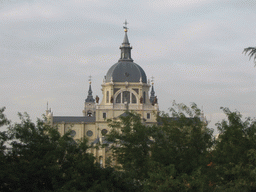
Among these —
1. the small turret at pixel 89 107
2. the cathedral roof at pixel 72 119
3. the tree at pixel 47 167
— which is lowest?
the tree at pixel 47 167

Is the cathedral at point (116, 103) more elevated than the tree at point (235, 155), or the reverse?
the cathedral at point (116, 103)

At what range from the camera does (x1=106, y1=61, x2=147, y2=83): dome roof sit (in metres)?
134

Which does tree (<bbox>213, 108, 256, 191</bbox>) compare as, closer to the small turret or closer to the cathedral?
the cathedral

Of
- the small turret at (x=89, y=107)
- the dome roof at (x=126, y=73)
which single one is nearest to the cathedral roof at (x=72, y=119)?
the dome roof at (x=126, y=73)

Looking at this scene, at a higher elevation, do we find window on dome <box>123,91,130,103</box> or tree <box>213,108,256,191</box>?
window on dome <box>123,91,130,103</box>

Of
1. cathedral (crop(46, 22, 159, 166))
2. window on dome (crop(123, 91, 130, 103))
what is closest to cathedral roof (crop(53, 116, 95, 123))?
cathedral (crop(46, 22, 159, 166))

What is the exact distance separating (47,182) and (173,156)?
10.9 metres

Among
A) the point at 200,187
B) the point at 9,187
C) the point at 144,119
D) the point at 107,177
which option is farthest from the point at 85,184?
the point at 144,119

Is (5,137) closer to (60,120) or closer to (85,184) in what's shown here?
(85,184)

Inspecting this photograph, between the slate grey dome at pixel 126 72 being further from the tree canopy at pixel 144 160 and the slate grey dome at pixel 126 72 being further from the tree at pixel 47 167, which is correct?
the tree at pixel 47 167

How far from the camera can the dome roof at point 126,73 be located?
13362 centimetres

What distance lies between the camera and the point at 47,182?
46.5m

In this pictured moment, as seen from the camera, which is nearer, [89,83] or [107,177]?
[107,177]

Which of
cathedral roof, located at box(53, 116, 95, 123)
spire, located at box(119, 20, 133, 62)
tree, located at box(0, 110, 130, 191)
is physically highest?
spire, located at box(119, 20, 133, 62)
